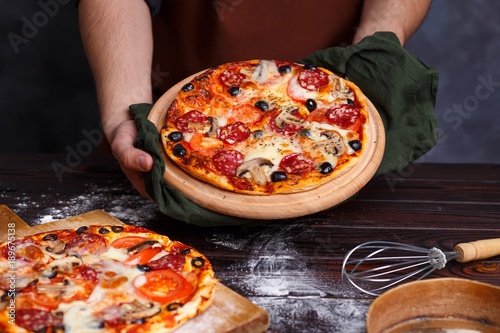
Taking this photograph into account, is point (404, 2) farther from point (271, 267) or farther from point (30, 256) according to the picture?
point (30, 256)

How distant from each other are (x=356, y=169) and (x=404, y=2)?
104 cm

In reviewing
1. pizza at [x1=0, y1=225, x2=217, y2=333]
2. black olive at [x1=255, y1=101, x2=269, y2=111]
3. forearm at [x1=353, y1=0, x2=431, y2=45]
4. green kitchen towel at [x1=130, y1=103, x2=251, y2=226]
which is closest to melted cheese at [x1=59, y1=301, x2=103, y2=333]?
pizza at [x1=0, y1=225, x2=217, y2=333]

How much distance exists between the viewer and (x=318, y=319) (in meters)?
1.81

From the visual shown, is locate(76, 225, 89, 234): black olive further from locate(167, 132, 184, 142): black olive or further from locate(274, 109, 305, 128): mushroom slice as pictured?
locate(274, 109, 305, 128): mushroom slice

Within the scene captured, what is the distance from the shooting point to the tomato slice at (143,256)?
1.85 m

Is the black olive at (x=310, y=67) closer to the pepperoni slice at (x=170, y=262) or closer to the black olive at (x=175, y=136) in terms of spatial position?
the black olive at (x=175, y=136)

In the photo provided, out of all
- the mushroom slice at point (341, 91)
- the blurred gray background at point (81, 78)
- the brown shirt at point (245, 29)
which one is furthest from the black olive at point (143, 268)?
the blurred gray background at point (81, 78)

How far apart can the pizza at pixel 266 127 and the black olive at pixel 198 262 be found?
0.34m

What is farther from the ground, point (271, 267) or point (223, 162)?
point (223, 162)

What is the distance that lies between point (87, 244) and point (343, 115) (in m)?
0.97

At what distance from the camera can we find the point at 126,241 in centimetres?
193

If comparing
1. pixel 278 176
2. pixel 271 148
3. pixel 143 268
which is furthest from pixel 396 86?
pixel 143 268

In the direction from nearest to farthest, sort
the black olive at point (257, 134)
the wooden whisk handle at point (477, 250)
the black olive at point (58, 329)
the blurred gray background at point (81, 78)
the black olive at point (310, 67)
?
the black olive at point (58, 329), the wooden whisk handle at point (477, 250), the black olive at point (257, 134), the black olive at point (310, 67), the blurred gray background at point (81, 78)

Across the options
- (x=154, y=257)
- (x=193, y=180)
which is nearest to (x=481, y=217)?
(x=193, y=180)
